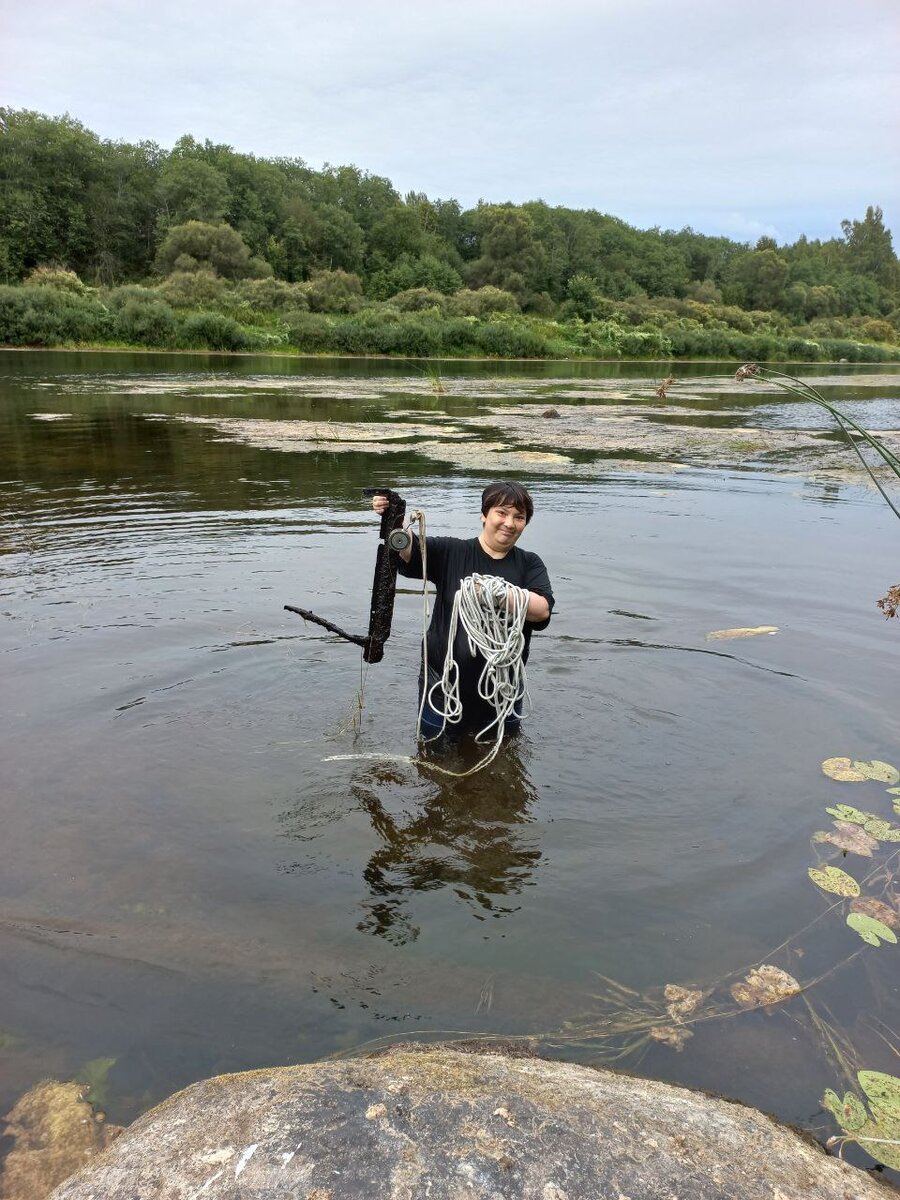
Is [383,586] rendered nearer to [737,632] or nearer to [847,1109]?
[847,1109]

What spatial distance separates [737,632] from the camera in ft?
24.9

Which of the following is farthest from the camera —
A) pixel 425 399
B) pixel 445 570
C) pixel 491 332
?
pixel 491 332

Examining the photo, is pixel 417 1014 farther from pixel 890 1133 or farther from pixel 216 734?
pixel 216 734

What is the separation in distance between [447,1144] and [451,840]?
7.56ft

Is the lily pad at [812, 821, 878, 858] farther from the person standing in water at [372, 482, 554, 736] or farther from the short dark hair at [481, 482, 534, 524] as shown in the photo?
the short dark hair at [481, 482, 534, 524]

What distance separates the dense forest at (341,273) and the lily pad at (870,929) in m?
53.0

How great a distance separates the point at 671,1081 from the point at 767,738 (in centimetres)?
320

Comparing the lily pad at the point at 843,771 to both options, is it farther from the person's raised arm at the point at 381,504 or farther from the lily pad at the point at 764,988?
the person's raised arm at the point at 381,504

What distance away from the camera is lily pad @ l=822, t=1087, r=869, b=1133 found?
2.68 meters

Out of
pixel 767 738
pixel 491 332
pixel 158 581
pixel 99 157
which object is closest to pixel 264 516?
pixel 158 581

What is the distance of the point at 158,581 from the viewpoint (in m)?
8.49

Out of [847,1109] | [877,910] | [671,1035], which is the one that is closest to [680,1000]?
[671,1035]

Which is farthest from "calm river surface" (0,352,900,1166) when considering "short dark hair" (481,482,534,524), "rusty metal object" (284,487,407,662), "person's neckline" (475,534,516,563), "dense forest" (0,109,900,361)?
"dense forest" (0,109,900,361)

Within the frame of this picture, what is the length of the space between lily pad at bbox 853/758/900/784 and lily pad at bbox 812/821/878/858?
63 cm
